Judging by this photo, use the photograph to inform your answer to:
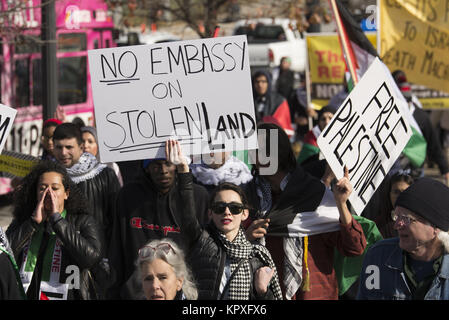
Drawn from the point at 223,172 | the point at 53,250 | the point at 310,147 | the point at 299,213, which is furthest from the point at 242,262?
the point at 310,147

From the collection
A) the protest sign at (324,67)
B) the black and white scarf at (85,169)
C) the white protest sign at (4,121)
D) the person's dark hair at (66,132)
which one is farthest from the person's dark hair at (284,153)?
the protest sign at (324,67)

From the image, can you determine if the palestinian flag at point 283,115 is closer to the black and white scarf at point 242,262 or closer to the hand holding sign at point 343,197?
the hand holding sign at point 343,197

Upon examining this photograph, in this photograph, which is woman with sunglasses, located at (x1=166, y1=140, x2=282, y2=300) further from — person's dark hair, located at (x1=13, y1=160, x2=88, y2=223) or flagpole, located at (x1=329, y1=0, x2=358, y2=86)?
flagpole, located at (x1=329, y1=0, x2=358, y2=86)

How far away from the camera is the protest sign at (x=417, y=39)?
9750mm

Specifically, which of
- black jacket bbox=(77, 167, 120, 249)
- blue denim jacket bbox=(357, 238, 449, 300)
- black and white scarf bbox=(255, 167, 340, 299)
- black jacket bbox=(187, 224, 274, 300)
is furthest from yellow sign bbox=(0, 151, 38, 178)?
blue denim jacket bbox=(357, 238, 449, 300)

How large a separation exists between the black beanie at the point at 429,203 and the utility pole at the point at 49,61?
680cm

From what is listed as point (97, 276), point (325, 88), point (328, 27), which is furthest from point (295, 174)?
point (328, 27)

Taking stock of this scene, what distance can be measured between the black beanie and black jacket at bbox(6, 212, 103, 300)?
1694 millimetres

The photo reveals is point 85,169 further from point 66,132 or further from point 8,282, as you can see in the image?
point 8,282

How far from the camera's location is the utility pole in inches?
413

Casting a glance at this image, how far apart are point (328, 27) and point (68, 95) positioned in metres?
13.6

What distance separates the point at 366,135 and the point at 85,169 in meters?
2.07

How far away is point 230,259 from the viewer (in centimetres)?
471

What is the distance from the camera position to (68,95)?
15.5 m
